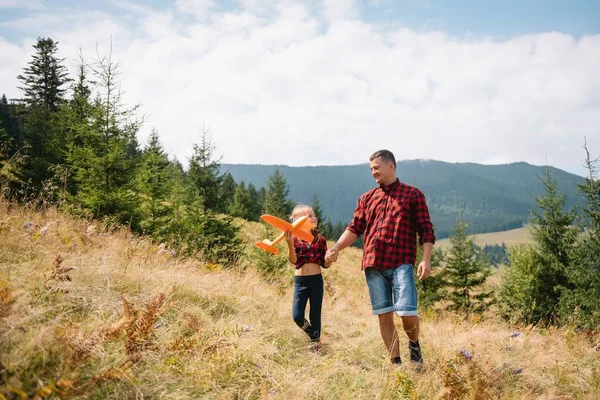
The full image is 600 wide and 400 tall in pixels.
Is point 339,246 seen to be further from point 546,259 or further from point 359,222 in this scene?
point 546,259

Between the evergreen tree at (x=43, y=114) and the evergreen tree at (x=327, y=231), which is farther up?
the evergreen tree at (x=43, y=114)

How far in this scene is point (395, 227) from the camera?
12.4 ft

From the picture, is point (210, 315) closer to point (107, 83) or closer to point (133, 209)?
point (133, 209)

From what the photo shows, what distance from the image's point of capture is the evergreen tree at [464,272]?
555 inches

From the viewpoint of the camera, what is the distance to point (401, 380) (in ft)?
10.3

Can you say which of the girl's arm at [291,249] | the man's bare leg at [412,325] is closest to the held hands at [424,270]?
the man's bare leg at [412,325]

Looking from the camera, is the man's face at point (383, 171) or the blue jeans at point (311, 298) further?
the blue jeans at point (311, 298)

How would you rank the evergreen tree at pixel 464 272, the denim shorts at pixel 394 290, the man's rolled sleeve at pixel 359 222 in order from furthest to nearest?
the evergreen tree at pixel 464 272 < the man's rolled sleeve at pixel 359 222 < the denim shorts at pixel 394 290

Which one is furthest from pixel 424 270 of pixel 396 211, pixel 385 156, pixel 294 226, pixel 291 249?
pixel 291 249

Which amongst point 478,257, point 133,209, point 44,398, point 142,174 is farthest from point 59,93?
point 44,398

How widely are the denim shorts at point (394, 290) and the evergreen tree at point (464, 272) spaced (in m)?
11.5

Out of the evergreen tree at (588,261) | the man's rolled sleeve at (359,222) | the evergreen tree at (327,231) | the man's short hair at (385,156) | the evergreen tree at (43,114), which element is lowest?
the evergreen tree at (327,231)

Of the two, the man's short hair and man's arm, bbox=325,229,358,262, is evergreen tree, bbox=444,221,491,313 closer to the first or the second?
man's arm, bbox=325,229,358,262

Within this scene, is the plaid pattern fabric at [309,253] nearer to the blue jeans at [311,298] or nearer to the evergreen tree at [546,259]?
the blue jeans at [311,298]
